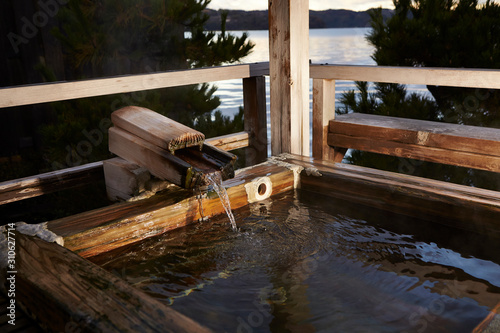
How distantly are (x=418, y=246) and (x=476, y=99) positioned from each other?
138 inches

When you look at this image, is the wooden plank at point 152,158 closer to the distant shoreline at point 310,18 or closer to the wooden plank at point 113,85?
the wooden plank at point 113,85

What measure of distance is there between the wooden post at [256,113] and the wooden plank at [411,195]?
92 cm

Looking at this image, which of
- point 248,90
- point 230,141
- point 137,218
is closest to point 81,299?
point 137,218

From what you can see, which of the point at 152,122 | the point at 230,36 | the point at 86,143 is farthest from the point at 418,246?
the point at 230,36

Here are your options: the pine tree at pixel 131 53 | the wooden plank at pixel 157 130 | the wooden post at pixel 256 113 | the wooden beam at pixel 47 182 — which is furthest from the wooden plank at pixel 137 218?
the pine tree at pixel 131 53

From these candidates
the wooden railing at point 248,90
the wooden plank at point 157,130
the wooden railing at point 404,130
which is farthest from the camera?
the wooden railing at point 404,130

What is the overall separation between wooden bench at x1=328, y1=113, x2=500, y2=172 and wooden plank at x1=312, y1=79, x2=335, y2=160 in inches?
2.0

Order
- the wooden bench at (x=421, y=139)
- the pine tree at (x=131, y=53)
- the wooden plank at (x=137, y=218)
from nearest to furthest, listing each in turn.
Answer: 1. the wooden plank at (x=137, y=218)
2. the wooden bench at (x=421, y=139)
3. the pine tree at (x=131, y=53)

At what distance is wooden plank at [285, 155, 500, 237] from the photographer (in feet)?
6.66

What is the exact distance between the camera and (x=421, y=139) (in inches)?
120

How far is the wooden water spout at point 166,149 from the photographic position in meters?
2.09

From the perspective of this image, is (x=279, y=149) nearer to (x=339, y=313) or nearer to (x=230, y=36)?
(x=339, y=313)

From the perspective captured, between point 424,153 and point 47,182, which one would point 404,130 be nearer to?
point 424,153

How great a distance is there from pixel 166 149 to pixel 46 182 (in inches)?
35.1
